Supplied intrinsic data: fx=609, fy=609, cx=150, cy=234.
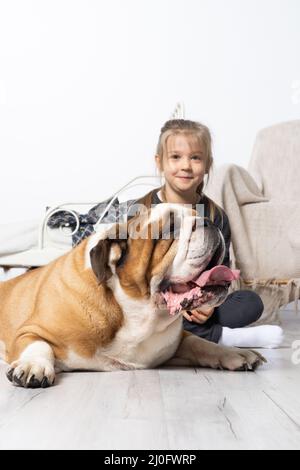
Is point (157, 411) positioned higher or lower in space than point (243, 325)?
higher

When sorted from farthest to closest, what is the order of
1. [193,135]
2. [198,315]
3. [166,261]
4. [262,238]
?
[262,238] < [193,135] < [198,315] < [166,261]

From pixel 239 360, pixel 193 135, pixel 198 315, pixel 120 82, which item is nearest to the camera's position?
pixel 239 360

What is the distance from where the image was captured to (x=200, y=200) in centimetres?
210

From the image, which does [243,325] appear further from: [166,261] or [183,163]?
[166,261]

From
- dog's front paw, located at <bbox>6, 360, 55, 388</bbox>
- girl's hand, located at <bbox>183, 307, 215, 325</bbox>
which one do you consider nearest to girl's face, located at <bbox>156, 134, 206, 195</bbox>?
girl's hand, located at <bbox>183, 307, 215, 325</bbox>

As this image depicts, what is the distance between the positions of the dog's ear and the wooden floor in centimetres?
24

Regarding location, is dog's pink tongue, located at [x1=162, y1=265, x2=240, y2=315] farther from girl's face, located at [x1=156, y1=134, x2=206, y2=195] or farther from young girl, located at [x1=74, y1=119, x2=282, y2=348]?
girl's face, located at [x1=156, y1=134, x2=206, y2=195]

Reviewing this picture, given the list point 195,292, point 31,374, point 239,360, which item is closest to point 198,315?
point 239,360

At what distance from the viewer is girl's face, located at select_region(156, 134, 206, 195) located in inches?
77.6

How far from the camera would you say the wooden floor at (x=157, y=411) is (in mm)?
919

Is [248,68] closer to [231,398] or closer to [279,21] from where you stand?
[279,21]

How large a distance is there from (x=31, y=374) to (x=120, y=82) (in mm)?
2751
